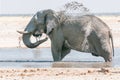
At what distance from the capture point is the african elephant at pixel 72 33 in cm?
2062

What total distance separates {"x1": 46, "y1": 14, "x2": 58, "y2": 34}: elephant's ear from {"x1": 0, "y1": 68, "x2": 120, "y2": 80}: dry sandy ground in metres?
4.37

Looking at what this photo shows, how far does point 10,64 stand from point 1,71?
139 inches

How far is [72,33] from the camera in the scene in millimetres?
21047

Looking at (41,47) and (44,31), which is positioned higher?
(44,31)

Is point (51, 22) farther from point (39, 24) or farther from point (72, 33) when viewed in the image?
point (72, 33)

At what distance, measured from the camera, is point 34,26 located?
21.8m

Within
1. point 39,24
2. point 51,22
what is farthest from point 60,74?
point 39,24

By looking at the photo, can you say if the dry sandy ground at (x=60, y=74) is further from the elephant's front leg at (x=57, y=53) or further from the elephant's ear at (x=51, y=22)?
the elephant's ear at (x=51, y=22)

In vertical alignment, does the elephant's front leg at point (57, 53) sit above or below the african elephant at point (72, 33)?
below

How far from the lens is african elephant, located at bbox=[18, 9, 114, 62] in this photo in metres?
20.6

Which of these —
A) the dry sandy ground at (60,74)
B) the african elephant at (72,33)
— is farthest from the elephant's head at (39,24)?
the dry sandy ground at (60,74)

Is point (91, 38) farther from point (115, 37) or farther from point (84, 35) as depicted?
point (115, 37)

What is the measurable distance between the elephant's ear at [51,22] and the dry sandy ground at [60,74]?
4375 mm

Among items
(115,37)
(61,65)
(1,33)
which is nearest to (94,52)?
(61,65)
